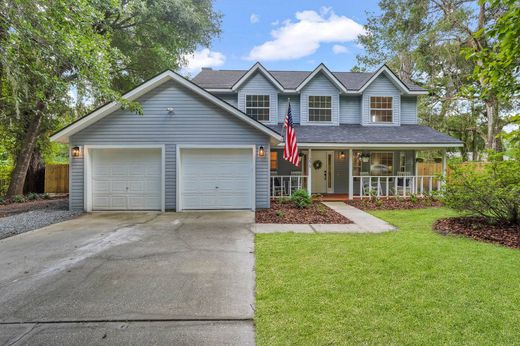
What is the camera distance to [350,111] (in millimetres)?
13766

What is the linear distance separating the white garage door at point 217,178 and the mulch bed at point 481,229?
5961mm

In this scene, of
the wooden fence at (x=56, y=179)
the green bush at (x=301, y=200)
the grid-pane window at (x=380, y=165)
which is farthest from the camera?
the wooden fence at (x=56, y=179)

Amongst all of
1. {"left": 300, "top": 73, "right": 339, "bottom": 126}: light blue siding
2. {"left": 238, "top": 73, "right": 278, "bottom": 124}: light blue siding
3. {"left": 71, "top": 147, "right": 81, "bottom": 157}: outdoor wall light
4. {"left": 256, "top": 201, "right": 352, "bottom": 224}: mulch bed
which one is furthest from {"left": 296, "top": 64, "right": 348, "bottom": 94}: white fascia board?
{"left": 71, "top": 147, "right": 81, "bottom": 157}: outdoor wall light

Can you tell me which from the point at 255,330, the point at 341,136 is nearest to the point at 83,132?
the point at 255,330

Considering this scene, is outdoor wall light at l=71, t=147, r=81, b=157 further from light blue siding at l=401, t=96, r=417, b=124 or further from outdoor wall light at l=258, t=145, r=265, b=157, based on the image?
light blue siding at l=401, t=96, r=417, b=124

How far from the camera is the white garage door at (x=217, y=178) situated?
9.43m

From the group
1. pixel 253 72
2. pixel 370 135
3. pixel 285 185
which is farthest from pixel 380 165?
pixel 253 72

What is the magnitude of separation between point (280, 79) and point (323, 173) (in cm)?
579

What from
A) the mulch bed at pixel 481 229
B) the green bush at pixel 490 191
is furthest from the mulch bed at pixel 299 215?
the green bush at pixel 490 191

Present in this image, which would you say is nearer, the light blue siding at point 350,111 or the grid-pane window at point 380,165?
the grid-pane window at point 380,165

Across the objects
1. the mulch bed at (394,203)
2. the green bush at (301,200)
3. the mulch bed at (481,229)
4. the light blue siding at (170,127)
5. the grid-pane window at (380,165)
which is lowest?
the mulch bed at (481,229)

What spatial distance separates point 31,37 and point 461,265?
10541 millimetres

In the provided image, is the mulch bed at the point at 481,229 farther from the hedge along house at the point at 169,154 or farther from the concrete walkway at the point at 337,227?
the hedge along house at the point at 169,154

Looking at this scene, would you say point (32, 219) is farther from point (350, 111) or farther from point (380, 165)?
point (380, 165)
